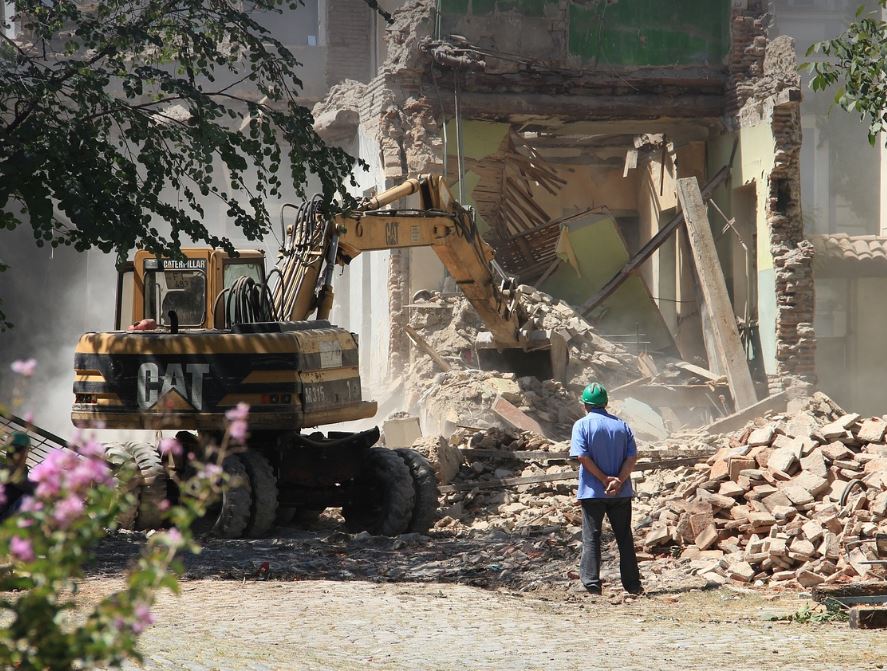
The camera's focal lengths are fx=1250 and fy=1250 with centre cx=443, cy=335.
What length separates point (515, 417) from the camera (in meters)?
16.3

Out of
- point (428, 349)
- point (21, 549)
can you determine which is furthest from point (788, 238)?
point (21, 549)

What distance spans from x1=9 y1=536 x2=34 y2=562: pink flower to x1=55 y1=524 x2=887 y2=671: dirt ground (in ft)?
8.77

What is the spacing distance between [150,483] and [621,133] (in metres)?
13.9

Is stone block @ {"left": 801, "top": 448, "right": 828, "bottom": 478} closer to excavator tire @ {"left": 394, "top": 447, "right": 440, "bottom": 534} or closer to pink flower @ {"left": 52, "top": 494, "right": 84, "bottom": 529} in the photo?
excavator tire @ {"left": 394, "top": 447, "right": 440, "bottom": 534}

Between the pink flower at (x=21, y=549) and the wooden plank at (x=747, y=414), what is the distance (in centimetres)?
1523

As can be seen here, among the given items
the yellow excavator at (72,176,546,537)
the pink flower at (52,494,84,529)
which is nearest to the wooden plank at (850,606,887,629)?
the yellow excavator at (72,176,546,537)

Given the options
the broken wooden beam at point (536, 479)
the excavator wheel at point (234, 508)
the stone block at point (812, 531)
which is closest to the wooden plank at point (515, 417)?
the broken wooden beam at point (536, 479)

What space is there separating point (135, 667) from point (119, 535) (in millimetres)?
6095

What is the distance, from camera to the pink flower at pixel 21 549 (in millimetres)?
2623

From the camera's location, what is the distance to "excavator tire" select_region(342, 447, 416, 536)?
36.7 ft

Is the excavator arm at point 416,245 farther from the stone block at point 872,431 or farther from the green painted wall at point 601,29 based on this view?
the green painted wall at point 601,29

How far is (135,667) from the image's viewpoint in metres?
5.04

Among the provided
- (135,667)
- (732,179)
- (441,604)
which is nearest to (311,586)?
(441,604)

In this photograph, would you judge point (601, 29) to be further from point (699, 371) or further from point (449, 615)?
point (449, 615)
